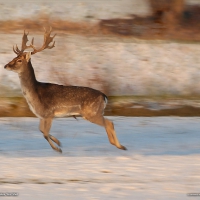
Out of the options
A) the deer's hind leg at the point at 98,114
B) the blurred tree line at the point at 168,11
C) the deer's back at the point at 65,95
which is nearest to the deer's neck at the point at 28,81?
the deer's back at the point at 65,95

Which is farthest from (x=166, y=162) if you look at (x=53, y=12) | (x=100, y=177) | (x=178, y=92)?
(x=53, y=12)

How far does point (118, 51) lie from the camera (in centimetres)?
2514

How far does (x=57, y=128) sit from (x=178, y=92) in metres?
6.96

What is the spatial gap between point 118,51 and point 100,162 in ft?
44.3

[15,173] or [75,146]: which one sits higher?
[15,173]

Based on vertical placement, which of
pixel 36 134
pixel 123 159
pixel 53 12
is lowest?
pixel 53 12

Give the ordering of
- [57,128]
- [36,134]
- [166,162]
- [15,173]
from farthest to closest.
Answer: [57,128] → [36,134] → [166,162] → [15,173]

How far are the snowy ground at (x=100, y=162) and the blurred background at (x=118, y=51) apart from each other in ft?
10.0

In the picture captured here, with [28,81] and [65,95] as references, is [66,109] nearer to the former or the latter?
[65,95]

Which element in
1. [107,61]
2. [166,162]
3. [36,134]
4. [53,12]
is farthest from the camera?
[53,12]

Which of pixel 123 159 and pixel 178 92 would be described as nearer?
pixel 123 159

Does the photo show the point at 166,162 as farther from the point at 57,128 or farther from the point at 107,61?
the point at 107,61

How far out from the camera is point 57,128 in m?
16.3

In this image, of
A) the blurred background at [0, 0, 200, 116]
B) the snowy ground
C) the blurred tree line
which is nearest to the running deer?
Answer: the snowy ground
